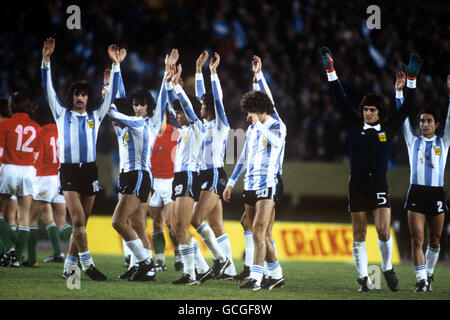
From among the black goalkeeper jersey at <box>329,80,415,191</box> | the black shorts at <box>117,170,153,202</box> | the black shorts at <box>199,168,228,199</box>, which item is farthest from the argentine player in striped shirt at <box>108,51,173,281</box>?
the black goalkeeper jersey at <box>329,80,415,191</box>

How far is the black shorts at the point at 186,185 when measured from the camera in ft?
26.8

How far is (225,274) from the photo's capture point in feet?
29.7

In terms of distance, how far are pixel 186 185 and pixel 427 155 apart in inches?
117

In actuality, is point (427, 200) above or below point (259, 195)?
below

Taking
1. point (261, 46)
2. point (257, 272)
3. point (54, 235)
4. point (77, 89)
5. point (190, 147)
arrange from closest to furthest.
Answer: point (257, 272) < point (77, 89) < point (190, 147) < point (54, 235) < point (261, 46)

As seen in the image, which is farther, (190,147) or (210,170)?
(210,170)

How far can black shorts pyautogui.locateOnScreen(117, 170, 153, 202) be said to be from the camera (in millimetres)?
8250

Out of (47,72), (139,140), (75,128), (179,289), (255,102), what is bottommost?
(179,289)

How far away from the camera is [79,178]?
8.21m

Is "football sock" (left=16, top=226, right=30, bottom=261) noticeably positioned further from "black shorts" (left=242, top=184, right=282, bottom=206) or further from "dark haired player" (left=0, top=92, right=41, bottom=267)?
"black shorts" (left=242, top=184, right=282, bottom=206)

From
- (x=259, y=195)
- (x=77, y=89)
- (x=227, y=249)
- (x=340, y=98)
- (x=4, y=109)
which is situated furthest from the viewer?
(x=4, y=109)

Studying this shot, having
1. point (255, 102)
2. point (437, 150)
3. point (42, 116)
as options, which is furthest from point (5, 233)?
point (437, 150)

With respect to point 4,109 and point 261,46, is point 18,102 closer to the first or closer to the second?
point 4,109

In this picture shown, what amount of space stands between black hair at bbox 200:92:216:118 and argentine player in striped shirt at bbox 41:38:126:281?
3.77 ft
